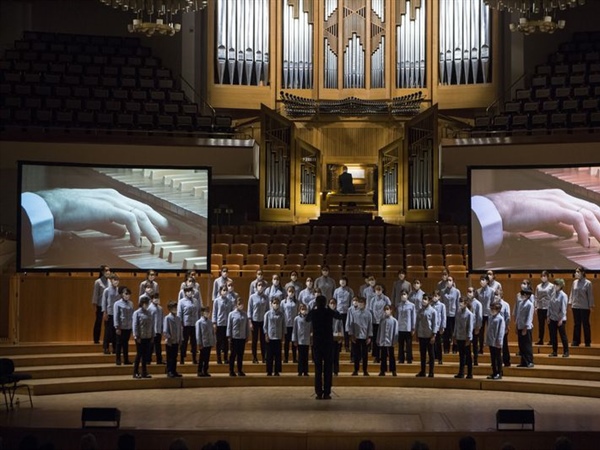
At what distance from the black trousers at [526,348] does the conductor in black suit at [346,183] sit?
6.84m

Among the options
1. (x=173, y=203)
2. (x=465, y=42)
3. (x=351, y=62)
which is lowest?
(x=173, y=203)

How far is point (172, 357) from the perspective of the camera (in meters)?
14.4

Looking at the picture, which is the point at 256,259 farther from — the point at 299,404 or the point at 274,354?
the point at 299,404

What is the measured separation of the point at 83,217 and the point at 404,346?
5.17 m

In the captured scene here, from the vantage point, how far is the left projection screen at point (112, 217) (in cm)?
1653

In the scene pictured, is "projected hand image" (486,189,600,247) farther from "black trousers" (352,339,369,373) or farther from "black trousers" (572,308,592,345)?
"black trousers" (352,339,369,373)

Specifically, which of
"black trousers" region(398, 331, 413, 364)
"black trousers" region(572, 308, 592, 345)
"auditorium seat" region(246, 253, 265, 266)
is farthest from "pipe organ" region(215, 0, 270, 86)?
"black trousers" region(572, 308, 592, 345)

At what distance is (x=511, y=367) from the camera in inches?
584

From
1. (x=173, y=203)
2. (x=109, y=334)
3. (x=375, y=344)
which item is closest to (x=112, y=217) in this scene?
(x=173, y=203)

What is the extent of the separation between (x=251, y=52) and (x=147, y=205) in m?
5.68

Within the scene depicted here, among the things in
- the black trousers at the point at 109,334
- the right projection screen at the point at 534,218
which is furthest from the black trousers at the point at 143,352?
the right projection screen at the point at 534,218

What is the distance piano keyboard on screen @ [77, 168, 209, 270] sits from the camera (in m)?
17.0

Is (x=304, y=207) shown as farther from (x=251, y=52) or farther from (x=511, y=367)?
(x=511, y=367)

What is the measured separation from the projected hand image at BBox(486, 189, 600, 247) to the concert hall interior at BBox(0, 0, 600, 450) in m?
0.03
